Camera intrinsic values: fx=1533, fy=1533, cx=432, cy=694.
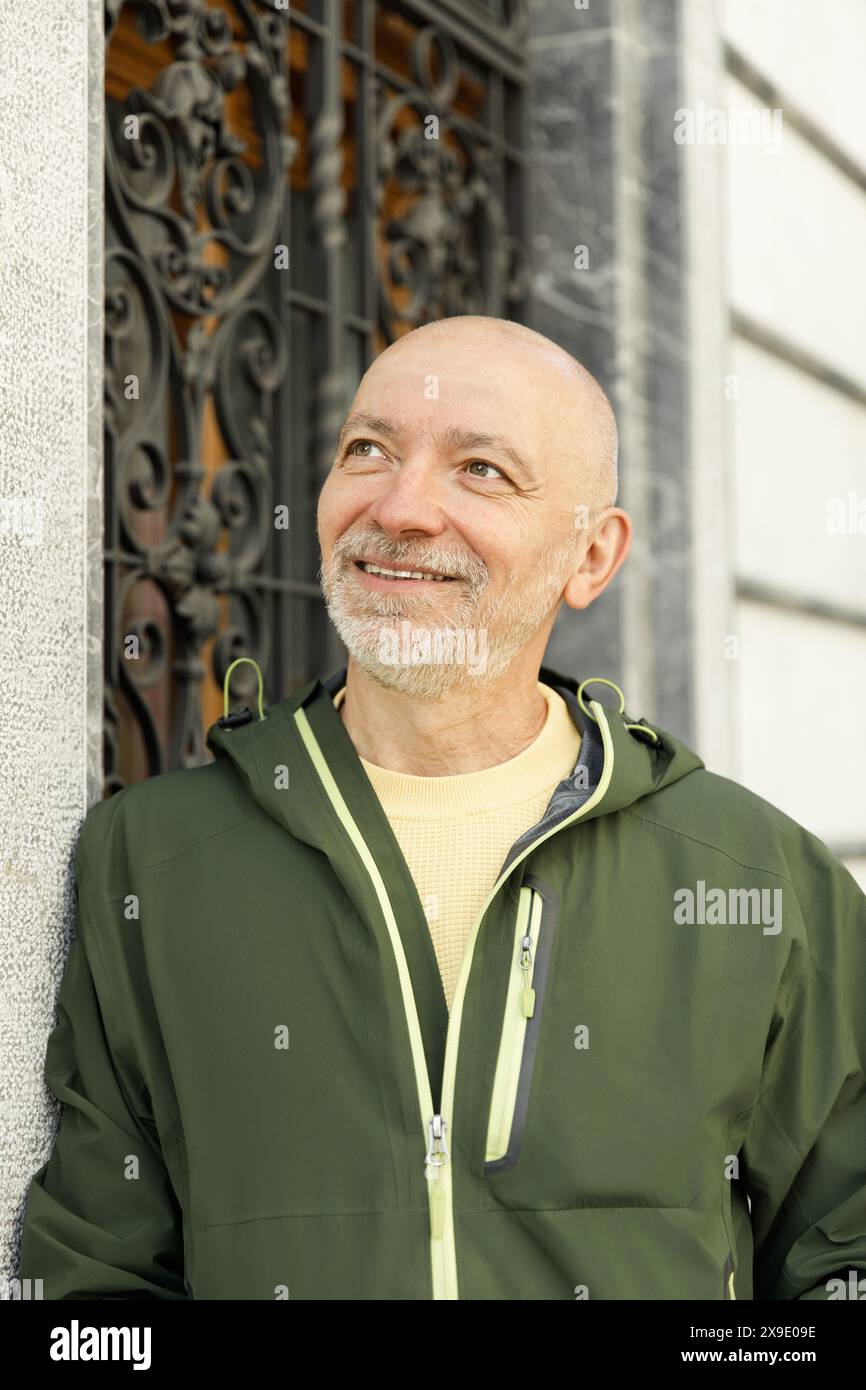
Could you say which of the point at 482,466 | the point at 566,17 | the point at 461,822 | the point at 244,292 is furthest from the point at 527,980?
the point at 566,17

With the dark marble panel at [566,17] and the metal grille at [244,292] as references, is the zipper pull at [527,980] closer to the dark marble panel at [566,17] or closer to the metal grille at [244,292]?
the metal grille at [244,292]

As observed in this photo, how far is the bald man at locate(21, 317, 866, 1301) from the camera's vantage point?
1.83m

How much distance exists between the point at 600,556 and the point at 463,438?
364mm

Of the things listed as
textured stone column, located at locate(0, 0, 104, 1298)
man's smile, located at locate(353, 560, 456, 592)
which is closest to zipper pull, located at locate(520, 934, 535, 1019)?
man's smile, located at locate(353, 560, 456, 592)

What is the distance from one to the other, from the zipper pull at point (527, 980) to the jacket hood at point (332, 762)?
5.7 inches

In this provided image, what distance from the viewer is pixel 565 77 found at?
14.4 feet

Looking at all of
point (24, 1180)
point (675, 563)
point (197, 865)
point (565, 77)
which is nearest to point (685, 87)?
point (565, 77)

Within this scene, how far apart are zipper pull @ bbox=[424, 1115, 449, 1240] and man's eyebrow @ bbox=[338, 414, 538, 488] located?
0.88 metres

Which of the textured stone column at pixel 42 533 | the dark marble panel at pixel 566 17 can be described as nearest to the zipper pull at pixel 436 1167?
the textured stone column at pixel 42 533

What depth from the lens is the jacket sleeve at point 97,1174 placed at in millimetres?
1866

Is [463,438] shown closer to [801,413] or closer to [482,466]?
[482,466]

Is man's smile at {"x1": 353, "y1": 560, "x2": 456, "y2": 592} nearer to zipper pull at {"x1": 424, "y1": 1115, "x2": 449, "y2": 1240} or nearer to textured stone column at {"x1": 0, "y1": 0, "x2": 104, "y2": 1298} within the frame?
textured stone column at {"x1": 0, "y1": 0, "x2": 104, "y2": 1298}
